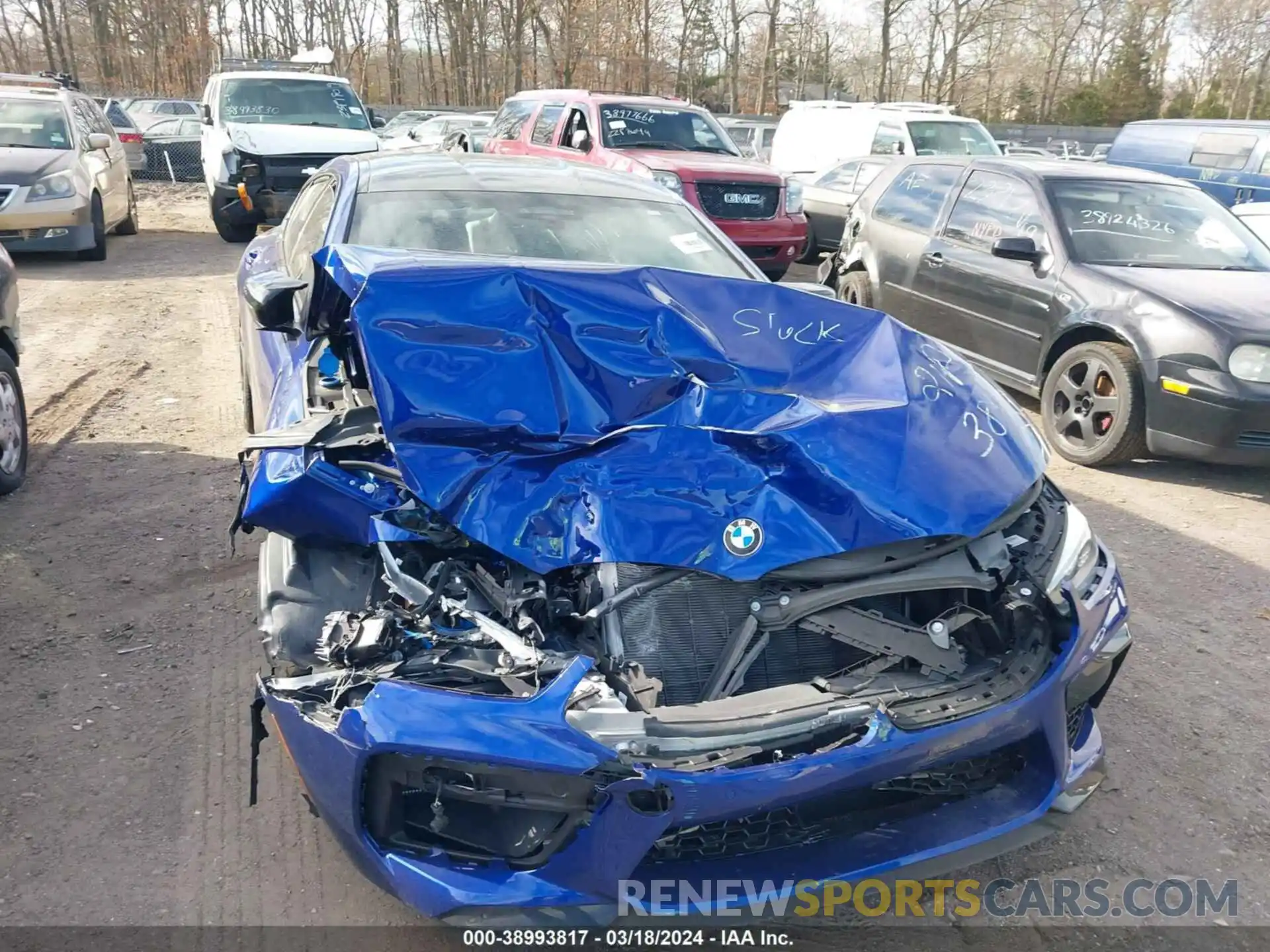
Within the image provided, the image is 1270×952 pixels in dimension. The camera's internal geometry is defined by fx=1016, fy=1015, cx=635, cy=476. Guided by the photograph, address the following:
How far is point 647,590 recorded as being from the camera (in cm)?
244

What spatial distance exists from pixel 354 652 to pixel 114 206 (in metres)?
12.1

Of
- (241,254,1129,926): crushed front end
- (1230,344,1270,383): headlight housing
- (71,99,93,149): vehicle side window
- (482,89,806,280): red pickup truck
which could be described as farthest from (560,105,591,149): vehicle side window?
(241,254,1129,926): crushed front end

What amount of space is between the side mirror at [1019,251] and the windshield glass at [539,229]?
276 cm

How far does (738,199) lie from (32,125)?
7.74 metres

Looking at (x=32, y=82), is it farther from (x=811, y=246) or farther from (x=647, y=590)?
(x=647, y=590)

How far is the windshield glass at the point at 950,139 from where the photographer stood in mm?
13914

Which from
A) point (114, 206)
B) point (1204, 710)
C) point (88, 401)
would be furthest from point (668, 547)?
point (114, 206)

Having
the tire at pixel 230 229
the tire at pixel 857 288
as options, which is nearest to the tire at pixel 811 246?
the tire at pixel 857 288

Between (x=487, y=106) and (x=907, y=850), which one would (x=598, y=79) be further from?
(x=907, y=850)

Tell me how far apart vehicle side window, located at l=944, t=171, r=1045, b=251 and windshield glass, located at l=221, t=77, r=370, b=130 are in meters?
9.43

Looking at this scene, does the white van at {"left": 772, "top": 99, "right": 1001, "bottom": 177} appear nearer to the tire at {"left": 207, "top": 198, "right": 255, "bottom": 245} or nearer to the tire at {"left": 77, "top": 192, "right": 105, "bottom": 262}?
the tire at {"left": 207, "top": 198, "right": 255, "bottom": 245}

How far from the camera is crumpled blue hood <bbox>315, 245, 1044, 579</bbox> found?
251 cm

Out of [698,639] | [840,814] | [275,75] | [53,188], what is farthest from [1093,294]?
[275,75]

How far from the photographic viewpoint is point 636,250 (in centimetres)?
414
